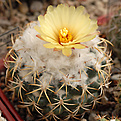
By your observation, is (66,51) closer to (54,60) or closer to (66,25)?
(54,60)

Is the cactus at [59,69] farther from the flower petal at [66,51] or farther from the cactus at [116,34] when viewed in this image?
the cactus at [116,34]

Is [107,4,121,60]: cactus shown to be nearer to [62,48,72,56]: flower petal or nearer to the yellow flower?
the yellow flower

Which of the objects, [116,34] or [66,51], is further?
[116,34]

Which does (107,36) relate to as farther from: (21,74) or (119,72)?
(21,74)

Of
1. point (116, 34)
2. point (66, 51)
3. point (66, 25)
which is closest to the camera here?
point (66, 51)

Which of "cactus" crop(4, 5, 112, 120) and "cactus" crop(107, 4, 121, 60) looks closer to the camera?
"cactus" crop(4, 5, 112, 120)

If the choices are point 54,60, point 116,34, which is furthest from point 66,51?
point 116,34

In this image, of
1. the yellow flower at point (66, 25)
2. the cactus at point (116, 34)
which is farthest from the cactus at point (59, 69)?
the cactus at point (116, 34)

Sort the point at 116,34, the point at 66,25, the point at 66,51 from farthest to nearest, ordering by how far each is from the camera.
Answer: the point at 116,34
the point at 66,25
the point at 66,51

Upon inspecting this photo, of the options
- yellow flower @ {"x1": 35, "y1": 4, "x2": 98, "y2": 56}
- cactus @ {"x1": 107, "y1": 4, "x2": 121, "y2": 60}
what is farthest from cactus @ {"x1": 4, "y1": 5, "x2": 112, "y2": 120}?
cactus @ {"x1": 107, "y1": 4, "x2": 121, "y2": 60}
